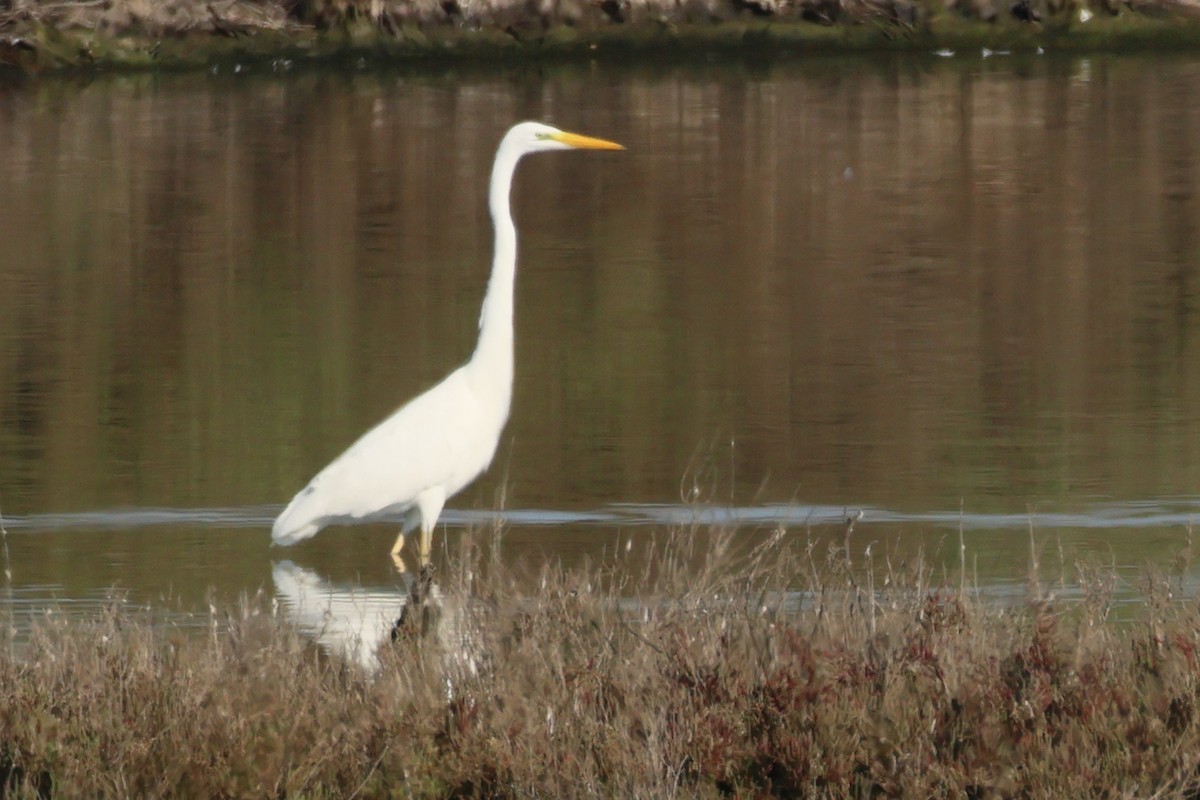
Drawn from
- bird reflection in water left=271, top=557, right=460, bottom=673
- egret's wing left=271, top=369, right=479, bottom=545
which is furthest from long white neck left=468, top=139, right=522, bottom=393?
bird reflection in water left=271, top=557, right=460, bottom=673

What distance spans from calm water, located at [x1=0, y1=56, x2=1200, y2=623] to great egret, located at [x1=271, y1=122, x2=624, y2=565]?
1.22 ft

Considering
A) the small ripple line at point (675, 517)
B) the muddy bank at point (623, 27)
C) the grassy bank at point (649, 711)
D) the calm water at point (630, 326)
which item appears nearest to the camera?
the grassy bank at point (649, 711)

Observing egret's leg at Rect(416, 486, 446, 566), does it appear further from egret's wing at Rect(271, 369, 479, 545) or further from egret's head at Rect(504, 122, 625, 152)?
egret's head at Rect(504, 122, 625, 152)

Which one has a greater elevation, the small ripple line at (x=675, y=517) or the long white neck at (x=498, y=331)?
the long white neck at (x=498, y=331)

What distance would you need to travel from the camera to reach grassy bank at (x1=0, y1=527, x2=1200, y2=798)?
17.1 feet

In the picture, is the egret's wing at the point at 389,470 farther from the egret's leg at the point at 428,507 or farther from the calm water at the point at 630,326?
the calm water at the point at 630,326

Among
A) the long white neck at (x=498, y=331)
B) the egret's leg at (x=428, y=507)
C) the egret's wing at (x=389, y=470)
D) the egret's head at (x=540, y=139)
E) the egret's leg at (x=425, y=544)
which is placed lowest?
the egret's leg at (x=425, y=544)

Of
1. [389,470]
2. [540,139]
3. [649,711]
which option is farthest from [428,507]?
[649,711]

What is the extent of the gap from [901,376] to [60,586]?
5755 mm

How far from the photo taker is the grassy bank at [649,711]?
17.1 feet

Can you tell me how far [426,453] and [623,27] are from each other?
3037cm

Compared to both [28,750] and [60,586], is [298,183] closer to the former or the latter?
[60,586]

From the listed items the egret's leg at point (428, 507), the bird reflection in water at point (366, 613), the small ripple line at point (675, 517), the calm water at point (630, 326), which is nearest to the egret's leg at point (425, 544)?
the egret's leg at point (428, 507)

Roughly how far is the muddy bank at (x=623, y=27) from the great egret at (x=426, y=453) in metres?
29.5
